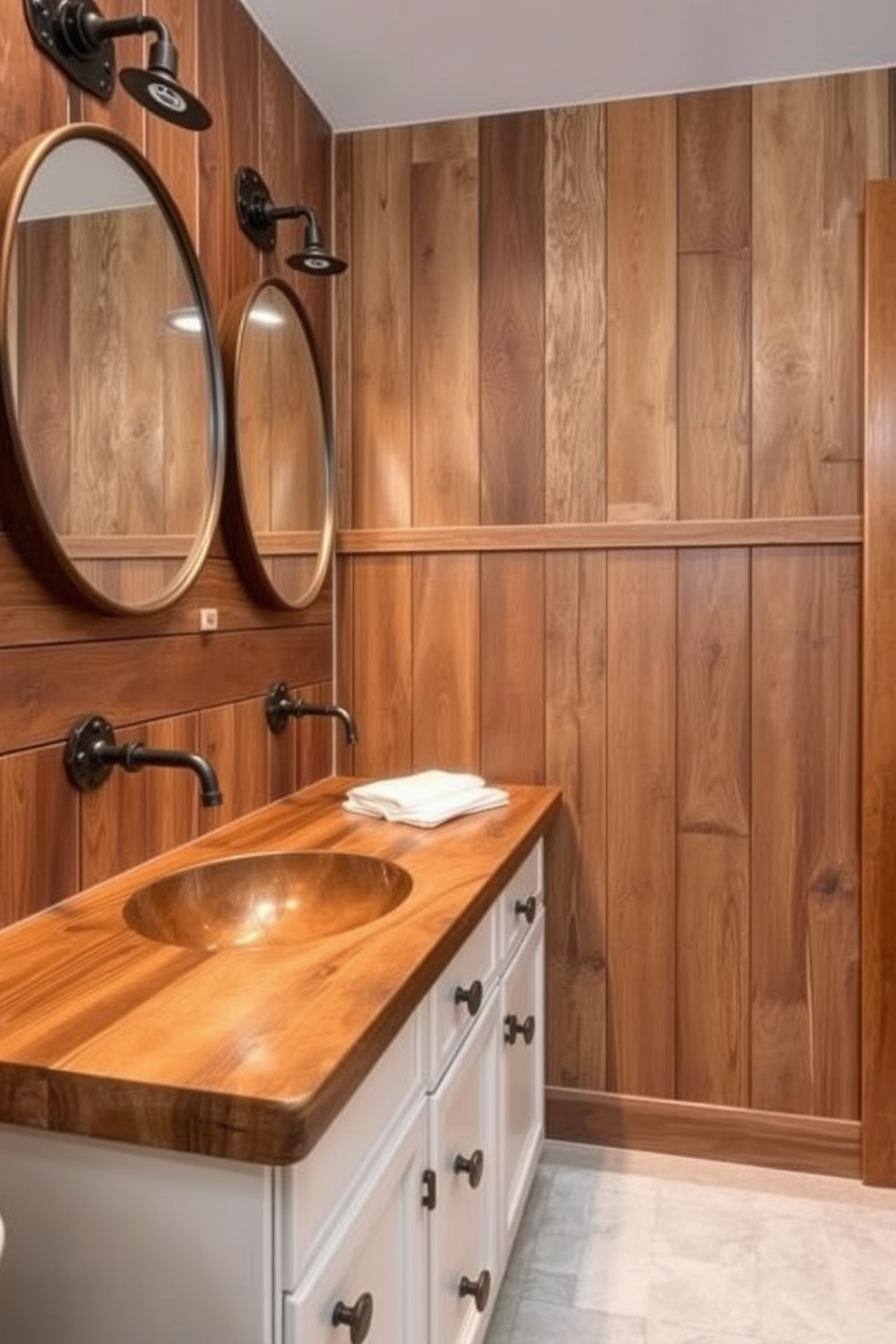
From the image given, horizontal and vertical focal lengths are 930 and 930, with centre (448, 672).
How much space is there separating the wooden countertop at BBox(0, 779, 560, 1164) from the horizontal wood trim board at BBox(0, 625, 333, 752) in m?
0.25

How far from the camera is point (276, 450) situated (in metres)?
1.81

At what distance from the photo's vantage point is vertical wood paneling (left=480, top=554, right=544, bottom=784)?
81.7 inches

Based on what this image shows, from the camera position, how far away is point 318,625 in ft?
6.84

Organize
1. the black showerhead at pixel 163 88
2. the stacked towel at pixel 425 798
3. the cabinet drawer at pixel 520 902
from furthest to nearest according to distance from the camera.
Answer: the stacked towel at pixel 425 798
the cabinet drawer at pixel 520 902
the black showerhead at pixel 163 88

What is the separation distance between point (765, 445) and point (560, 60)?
34.8 inches

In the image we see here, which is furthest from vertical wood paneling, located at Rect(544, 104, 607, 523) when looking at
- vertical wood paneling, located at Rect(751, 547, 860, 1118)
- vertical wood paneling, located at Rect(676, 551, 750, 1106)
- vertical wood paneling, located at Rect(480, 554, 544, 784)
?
vertical wood paneling, located at Rect(751, 547, 860, 1118)

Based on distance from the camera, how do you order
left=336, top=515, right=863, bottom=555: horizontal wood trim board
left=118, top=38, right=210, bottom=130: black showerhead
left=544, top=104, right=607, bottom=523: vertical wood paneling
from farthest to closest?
left=544, top=104, right=607, bottom=523: vertical wood paneling < left=336, top=515, right=863, bottom=555: horizontal wood trim board < left=118, top=38, right=210, bottom=130: black showerhead

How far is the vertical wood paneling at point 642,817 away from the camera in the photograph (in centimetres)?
201

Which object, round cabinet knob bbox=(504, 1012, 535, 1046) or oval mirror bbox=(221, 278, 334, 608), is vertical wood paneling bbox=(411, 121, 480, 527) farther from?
round cabinet knob bbox=(504, 1012, 535, 1046)

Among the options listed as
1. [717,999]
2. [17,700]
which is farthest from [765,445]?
[17,700]

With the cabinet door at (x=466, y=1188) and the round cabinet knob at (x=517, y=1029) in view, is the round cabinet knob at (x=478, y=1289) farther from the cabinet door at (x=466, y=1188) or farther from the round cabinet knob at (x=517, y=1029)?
the round cabinet knob at (x=517, y=1029)

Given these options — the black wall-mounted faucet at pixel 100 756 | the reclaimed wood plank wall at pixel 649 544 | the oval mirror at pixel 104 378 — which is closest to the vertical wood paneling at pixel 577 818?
the reclaimed wood plank wall at pixel 649 544

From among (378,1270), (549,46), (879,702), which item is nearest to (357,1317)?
(378,1270)

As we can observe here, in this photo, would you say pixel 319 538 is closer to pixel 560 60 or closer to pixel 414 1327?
pixel 560 60
